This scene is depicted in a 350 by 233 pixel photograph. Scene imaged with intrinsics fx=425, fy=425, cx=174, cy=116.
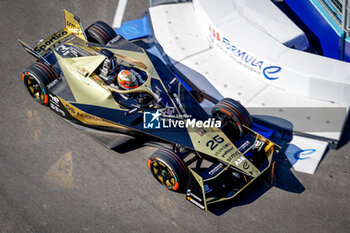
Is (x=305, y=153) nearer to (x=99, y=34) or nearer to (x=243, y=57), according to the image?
(x=243, y=57)

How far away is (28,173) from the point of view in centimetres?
834

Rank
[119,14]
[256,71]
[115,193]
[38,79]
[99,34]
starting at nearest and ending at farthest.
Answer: [115,193] < [38,79] < [256,71] < [99,34] < [119,14]

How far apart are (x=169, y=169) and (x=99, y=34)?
417cm

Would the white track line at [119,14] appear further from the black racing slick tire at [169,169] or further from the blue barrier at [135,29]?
the black racing slick tire at [169,169]

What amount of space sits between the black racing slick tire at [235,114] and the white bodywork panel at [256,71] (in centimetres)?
91

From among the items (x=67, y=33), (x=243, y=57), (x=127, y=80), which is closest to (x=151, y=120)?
(x=127, y=80)

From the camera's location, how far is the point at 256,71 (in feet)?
31.5

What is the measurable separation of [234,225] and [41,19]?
25.7 ft

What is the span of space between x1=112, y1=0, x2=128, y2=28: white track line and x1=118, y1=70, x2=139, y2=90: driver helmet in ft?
11.7

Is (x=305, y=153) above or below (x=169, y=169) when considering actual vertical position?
below

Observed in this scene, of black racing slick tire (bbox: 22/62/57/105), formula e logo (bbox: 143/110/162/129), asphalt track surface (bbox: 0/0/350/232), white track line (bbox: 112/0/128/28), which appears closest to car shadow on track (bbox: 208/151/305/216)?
asphalt track surface (bbox: 0/0/350/232)

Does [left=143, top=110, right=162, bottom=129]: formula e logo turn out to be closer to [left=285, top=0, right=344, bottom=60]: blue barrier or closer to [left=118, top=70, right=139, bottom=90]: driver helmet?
[left=118, top=70, right=139, bottom=90]: driver helmet

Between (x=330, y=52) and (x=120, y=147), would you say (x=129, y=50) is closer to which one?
(x=120, y=147)

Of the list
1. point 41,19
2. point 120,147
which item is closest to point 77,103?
point 120,147
